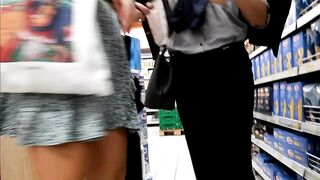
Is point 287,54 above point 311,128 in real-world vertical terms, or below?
above

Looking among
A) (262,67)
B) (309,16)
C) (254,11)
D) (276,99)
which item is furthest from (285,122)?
(254,11)

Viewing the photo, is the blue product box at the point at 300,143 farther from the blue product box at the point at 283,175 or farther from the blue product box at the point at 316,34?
the blue product box at the point at 316,34

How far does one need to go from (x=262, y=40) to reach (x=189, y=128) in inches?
16.3

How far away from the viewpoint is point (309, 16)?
1658 millimetres

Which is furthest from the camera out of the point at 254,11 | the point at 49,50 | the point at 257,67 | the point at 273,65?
the point at 257,67

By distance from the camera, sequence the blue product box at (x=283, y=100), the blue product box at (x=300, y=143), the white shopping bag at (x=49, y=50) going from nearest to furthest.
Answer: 1. the white shopping bag at (x=49, y=50)
2. the blue product box at (x=300, y=143)
3. the blue product box at (x=283, y=100)

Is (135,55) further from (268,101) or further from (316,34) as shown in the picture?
(316,34)

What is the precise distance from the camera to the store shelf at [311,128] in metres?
1.53

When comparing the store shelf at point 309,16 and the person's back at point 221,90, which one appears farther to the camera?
the store shelf at point 309,16

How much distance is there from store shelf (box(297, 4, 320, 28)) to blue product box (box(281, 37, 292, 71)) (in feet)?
0.87

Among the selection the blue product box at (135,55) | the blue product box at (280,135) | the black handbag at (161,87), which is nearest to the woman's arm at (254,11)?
the black handbag at (161,87)

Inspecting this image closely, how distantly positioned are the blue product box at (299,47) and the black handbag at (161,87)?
83 centimetres

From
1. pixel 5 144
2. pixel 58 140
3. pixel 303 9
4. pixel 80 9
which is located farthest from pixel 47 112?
pixel 303 9

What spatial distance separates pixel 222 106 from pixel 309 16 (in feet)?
2.47
